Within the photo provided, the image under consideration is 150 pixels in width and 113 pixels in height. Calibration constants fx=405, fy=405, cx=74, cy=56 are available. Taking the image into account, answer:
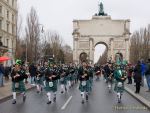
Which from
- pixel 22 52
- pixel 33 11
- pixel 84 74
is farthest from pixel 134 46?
pixel 84 74

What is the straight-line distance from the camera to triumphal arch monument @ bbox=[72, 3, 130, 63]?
Result: 10431cm

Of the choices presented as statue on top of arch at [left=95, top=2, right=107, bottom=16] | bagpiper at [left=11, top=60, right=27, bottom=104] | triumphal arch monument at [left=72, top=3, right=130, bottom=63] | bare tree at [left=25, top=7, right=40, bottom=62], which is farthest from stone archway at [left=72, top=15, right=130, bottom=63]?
bagpiper at [left=11, top=60, right=27, bottom=104]

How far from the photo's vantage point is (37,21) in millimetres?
65688

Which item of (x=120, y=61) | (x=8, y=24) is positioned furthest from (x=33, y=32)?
(x=120, y=61)

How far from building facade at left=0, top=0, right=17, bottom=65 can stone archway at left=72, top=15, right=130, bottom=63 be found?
113ft

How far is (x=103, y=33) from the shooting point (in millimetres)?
106062

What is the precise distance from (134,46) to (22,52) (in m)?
43.0

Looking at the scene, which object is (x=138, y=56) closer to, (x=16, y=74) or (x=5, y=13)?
(x=5, y=13)

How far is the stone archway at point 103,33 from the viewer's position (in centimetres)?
10425

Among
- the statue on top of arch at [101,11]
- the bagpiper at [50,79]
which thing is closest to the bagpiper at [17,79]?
the bagpiper at [50,79]

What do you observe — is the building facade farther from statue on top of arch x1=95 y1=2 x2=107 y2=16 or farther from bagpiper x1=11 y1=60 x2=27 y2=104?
bagpiper x1=11 y1=60 x2=27 y2=104

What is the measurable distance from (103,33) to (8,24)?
42.8 meters

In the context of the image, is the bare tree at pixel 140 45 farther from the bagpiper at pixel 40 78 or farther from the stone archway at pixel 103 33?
the bagpiper at pixel 40 78

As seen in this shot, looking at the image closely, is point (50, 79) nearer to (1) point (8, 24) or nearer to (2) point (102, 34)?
(1) point (8, 24)
